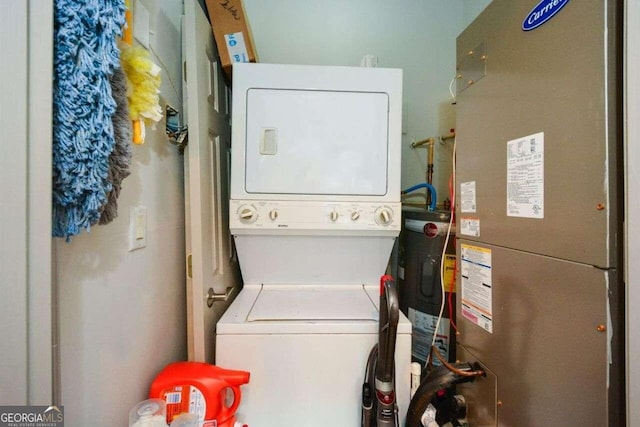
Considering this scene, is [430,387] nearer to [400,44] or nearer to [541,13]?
[541,13]

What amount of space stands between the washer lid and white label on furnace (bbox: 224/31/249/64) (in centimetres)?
124

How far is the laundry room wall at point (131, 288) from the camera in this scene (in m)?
0.59

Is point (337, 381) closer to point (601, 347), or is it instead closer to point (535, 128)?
point (601, 347)

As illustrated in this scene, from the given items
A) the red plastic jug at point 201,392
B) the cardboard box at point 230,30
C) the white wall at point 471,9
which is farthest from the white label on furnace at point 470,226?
the white wall at point 471,9

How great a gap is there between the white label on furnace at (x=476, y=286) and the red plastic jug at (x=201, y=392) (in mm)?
860

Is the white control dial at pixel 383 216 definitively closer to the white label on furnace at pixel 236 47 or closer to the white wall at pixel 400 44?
the white wall at pixel 400 44

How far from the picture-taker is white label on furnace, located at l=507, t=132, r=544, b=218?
24.8 inches

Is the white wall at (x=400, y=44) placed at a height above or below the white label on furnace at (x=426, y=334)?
above

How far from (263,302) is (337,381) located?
17.8 inches

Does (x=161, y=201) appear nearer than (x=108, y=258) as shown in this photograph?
No

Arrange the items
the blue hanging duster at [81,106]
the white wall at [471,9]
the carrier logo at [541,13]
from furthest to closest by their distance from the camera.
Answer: the white wall at [471,9] → the carrier logo at [541,13] → the blue hanging duster at [81,106]

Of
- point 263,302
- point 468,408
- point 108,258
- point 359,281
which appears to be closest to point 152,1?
point 108,258

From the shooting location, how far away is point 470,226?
34.8 inches

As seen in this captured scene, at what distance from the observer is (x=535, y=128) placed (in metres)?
0.64
